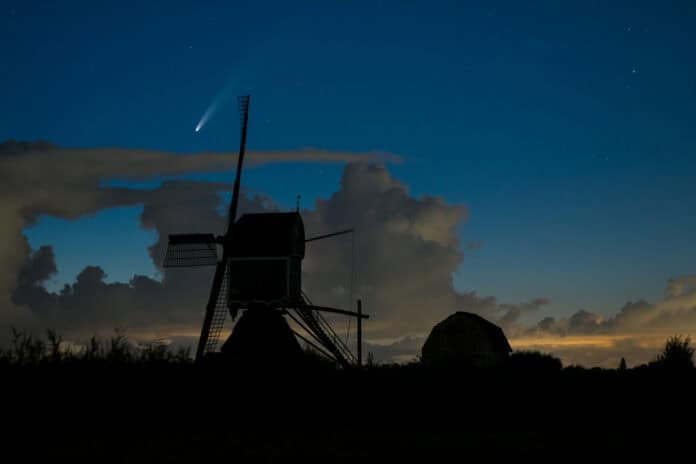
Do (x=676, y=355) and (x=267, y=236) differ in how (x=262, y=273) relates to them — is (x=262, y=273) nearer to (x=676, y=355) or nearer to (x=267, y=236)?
(x=267, y=236)

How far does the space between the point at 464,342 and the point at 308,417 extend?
27293 millimetres

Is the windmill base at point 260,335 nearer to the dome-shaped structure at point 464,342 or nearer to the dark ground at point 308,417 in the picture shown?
the dark ground at point 308,417

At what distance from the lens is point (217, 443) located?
15812mm

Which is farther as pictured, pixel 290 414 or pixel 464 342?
pixel 464 342

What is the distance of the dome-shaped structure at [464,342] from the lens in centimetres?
4631

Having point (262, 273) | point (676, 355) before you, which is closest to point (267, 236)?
point (262, 273)

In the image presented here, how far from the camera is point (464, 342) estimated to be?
46.6 m

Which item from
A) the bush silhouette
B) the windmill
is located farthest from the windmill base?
the bush silhouette

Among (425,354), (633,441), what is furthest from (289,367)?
(425,354)

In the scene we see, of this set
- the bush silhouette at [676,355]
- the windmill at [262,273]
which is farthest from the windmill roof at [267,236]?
the bush silhouette at [676,355]

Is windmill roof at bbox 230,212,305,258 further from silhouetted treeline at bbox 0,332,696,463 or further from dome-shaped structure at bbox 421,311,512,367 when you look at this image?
dome-shaped structure at bbox 421,311,512,367

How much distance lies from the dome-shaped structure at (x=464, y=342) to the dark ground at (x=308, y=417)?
1888 cm

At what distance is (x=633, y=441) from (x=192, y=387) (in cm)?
1095

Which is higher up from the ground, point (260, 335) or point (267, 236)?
point (267, 236)
